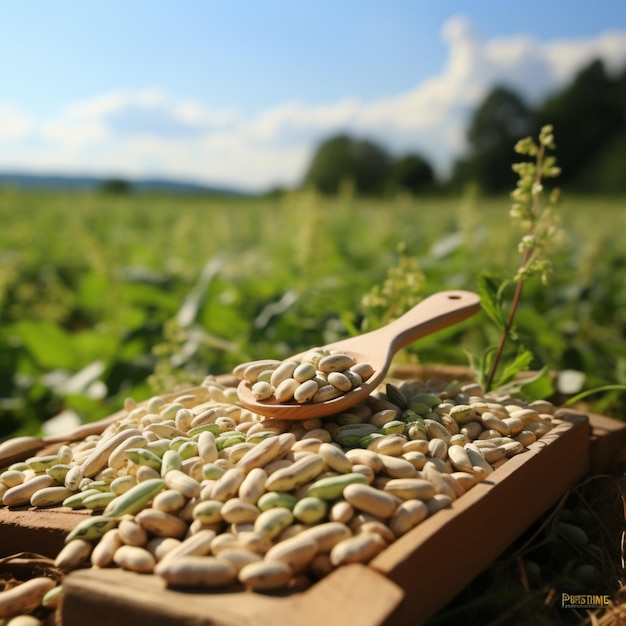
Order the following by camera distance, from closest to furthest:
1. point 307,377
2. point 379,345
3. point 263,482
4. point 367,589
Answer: point 367,589 → point 263,482 → point 307,377 → point 379,345

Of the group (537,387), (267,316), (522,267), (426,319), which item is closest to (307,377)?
(426,319)

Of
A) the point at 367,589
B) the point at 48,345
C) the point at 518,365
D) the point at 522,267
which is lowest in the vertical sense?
the point at 48,345

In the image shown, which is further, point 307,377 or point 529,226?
point 529,226

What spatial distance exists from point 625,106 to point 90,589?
39.1 metres

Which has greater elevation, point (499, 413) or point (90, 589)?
point (499, 413)

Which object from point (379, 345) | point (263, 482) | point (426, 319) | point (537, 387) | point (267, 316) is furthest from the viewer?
point (267, 316)

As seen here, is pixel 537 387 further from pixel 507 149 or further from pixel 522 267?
pixel 507 149

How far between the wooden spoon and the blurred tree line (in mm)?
23491

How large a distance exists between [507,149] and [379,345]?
34.2 meters

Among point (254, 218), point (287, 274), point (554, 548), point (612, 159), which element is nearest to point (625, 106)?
point (612, 159)

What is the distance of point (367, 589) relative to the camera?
94 centimetres

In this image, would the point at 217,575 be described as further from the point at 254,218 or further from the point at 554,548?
the point at 254,218

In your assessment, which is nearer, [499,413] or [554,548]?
[554,548]

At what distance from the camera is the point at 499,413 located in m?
1.50
